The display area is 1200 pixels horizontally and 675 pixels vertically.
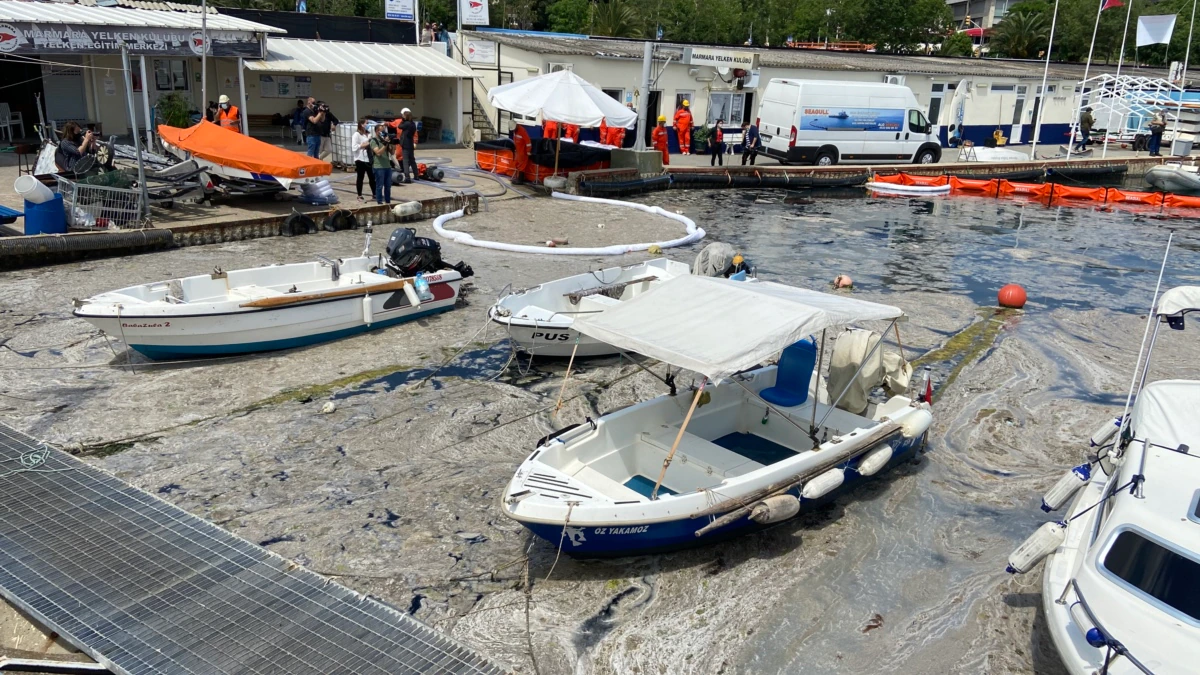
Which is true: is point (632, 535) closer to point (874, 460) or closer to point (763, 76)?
point (874, 460)

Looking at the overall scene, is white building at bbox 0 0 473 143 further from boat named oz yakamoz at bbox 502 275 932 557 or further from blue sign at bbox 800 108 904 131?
boat named oz yakamoz at bbox 502 275 932 557

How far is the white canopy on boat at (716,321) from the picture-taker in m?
7.41

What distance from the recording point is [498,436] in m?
9.68

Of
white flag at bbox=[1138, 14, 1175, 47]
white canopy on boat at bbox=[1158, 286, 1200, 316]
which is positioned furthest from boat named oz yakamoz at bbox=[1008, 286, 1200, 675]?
white flag at bbox=[1138, 14, 1175, 47]

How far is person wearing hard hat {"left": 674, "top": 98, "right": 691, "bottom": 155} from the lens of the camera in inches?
1168

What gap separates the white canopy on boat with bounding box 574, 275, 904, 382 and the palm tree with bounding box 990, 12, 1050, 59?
52168 millimetres

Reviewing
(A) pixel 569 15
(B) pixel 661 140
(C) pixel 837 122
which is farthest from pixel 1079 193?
(A) pixel 569 15

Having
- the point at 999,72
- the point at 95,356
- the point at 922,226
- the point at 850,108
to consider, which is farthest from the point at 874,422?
the point at 999,72

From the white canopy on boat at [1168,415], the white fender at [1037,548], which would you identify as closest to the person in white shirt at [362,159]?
the white canopy on boat at [1168,415]

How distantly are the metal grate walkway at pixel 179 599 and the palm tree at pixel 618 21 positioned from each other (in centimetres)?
4362

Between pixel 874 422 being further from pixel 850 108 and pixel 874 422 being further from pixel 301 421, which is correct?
pixel 850 108

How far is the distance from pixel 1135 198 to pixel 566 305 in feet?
77.8

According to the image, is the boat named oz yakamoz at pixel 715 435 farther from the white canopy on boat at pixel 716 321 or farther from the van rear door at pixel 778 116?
the van rear door at pixel 778 116

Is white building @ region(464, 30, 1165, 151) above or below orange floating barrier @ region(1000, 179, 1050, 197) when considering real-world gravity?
above
